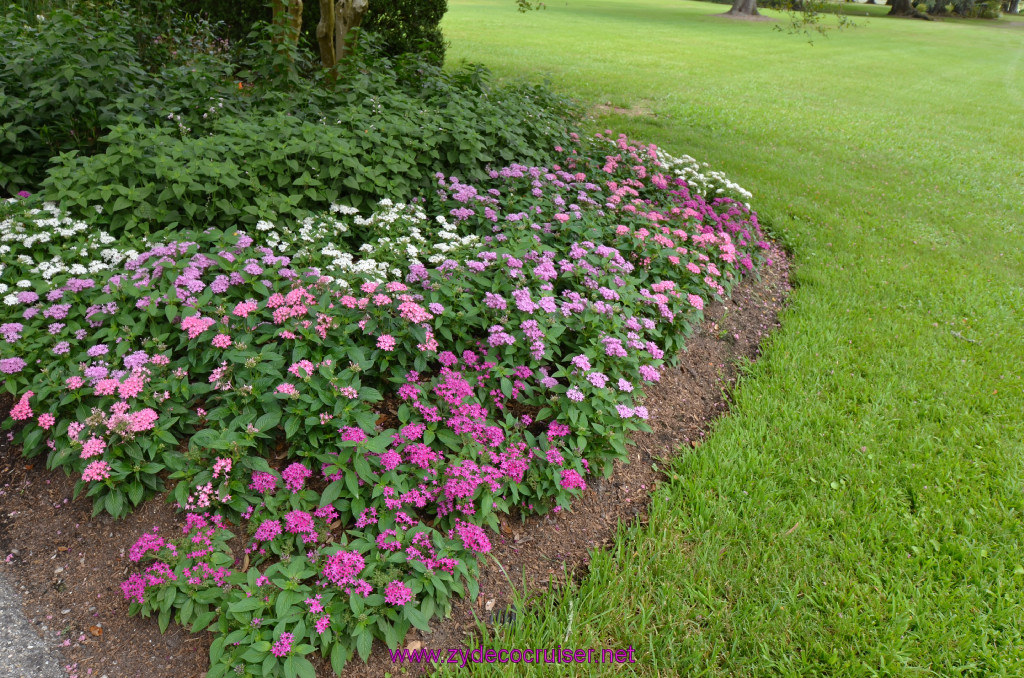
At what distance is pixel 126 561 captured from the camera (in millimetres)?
2451

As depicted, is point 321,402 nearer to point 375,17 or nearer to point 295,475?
point 295,475

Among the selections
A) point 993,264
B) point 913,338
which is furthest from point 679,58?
point 913,338

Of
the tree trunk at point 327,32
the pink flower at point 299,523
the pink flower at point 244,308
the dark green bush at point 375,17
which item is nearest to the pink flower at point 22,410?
the pink flower at point 244,308

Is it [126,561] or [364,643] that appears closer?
[364,643]

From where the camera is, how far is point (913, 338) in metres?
4.62

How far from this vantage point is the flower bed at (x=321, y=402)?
2.28 m

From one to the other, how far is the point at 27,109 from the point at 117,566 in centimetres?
381

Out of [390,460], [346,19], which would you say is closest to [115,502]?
[390,460]

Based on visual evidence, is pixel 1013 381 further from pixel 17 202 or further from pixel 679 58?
pixel 679 58

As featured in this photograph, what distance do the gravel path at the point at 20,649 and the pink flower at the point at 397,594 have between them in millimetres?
1173

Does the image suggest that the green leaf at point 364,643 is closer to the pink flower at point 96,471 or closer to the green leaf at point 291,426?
the green leaf at point 291,426

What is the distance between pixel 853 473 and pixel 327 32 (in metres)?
6.54

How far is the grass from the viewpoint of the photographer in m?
2.45

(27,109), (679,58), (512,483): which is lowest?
(512,483)
